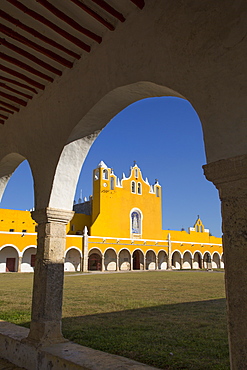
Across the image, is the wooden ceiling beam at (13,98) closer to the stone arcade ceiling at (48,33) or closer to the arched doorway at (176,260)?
the stone arcade ceiling at (48,33)

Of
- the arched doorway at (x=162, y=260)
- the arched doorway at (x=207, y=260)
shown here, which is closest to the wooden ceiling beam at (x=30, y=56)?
the arched doorway at (x=162, y=260)

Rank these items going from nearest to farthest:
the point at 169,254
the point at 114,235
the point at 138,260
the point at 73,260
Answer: the point at 73,260 → the point at 114,235 → the point at 138,260 → the point at 169,254

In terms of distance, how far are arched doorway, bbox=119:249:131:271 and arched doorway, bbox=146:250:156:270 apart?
2857mm

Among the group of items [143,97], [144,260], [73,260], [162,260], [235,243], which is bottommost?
[162,260]

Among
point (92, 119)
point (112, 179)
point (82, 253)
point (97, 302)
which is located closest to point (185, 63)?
point (92, 119)

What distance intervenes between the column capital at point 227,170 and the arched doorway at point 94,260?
92.7ft

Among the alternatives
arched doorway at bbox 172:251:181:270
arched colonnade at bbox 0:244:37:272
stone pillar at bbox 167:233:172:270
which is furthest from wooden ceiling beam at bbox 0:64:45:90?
arched doorway at bbox 172:251:181:270

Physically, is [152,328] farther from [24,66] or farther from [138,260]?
[138,260]

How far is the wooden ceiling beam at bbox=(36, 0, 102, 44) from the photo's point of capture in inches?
120

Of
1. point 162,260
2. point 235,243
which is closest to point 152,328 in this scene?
point 235,243

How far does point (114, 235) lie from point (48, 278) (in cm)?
2717

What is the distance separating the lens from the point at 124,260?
31250mm

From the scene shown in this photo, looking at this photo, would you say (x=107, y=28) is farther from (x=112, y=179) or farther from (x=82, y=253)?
(x=112, y=179)

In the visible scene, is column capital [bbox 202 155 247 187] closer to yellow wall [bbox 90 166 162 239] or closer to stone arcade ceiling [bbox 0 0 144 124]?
stone arcade ceiling [bbox 0 0 144 124]
